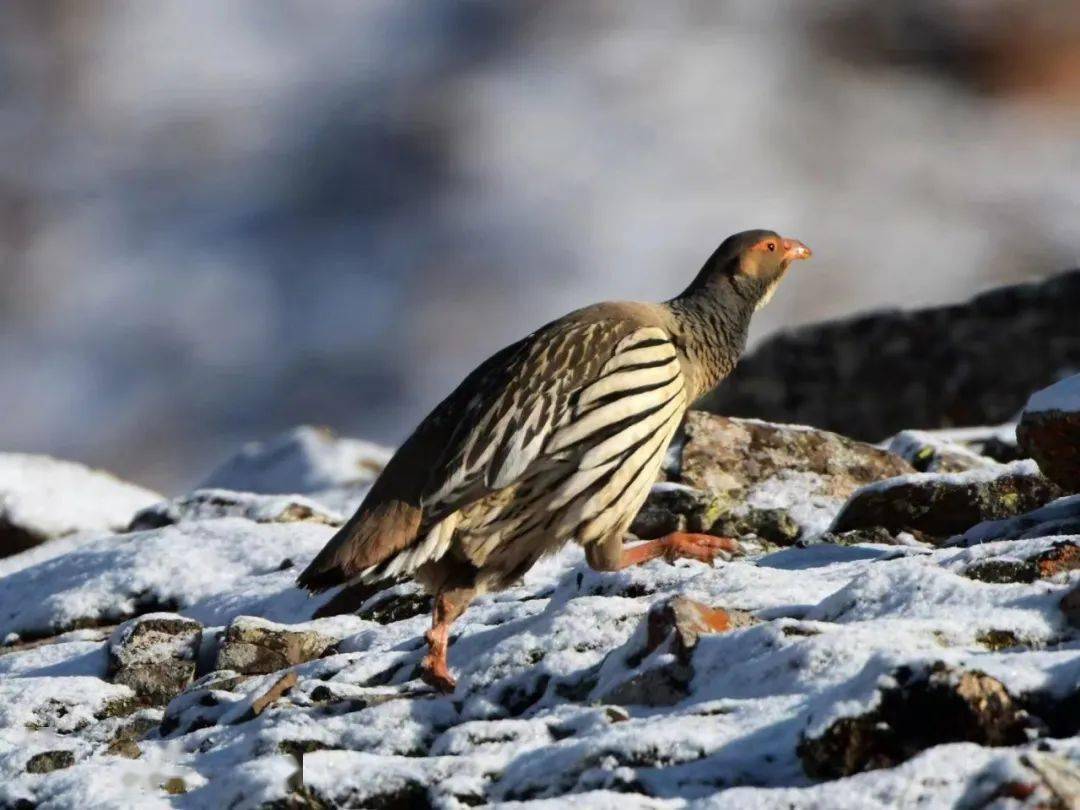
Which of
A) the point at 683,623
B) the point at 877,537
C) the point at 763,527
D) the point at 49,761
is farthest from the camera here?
the point at 763,527

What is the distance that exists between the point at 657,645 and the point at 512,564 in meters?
2.04

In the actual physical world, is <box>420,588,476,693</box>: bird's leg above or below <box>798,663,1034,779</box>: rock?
above

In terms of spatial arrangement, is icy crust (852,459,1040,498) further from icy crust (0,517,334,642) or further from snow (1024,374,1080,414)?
icy crust (0,517,334,642)

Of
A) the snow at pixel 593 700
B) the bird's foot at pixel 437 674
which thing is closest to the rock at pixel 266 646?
the snow at pixel 593 700

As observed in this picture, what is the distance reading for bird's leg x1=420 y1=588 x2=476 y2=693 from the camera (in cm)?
878

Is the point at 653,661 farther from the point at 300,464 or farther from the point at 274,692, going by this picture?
the point at 300,464

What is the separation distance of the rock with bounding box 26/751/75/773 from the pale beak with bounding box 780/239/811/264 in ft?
19.2

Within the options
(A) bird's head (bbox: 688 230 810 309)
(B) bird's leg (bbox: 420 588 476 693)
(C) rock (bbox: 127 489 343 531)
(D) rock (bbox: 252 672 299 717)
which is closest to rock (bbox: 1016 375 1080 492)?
(A) bird's head (bbox: 688 230 810 309)

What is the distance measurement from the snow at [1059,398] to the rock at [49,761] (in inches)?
229

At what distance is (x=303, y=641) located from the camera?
419 inches

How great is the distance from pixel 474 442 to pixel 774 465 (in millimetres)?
4799

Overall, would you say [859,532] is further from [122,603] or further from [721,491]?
[122,603]

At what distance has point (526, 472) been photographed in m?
9.66

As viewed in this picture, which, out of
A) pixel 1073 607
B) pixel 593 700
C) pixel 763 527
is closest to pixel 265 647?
pixel 593 700
